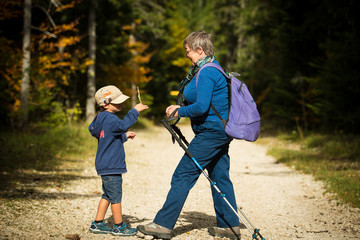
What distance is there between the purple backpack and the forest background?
29.6 inches

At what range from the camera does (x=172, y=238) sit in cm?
440

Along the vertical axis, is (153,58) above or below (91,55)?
above

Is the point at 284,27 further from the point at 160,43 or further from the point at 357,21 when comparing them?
the point at 160,43

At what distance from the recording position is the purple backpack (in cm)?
409

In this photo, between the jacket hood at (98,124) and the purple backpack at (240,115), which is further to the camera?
the jacket hood at (98,124)

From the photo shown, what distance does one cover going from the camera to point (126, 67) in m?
20.5

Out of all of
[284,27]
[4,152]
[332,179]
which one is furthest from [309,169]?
[284,27]

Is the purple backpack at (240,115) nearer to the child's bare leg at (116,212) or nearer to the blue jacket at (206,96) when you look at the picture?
the blue jacket at (206,96)

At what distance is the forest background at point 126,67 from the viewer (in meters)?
11.7

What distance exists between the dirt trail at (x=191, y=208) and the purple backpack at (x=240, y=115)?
4.50 feet

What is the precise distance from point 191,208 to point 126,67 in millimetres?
15411

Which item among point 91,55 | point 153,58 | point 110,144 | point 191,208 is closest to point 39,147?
point 191,208

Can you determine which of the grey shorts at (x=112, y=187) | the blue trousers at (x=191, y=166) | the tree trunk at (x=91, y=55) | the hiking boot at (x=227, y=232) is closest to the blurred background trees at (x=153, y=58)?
the tree trunk at (x=91, y=55)

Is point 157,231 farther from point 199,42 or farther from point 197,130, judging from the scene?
point 199,42
